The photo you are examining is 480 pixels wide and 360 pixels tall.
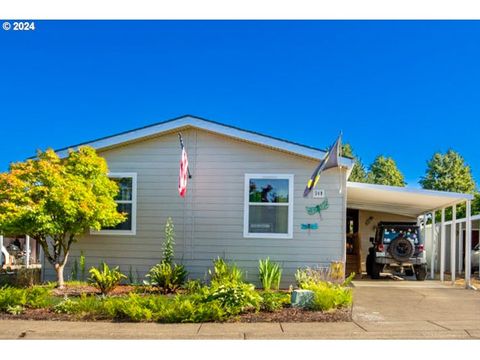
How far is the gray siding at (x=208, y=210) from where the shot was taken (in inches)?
505

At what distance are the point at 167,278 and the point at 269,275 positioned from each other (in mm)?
2291

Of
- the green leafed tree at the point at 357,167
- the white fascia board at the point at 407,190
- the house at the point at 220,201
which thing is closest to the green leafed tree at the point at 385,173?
the green leafed tree at the point at 357,167

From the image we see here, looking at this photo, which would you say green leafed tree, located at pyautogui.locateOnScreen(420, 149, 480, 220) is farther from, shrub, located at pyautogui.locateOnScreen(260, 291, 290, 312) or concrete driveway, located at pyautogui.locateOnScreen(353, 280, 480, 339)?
shrub, located at pyautogui.locateOnScreen(260, 291, 290, 312)

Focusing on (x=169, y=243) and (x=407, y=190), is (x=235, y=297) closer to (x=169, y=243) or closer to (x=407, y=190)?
(x=169, y=243)

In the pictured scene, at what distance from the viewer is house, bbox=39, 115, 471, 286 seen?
12.8m

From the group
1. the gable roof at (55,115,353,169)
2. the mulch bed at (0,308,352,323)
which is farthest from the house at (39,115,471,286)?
the mulch bed at (0,308,352,323)

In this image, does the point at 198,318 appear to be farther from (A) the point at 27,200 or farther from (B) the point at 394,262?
(B) the point at 394,262

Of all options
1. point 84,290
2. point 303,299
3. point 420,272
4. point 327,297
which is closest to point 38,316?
point 84,290

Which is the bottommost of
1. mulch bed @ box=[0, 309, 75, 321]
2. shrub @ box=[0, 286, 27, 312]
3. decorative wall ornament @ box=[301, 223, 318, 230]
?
A: mulch bed @ box=[0, 309, 75, 321]

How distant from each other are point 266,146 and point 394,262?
6.43 metres

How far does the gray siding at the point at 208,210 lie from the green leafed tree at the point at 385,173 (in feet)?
112

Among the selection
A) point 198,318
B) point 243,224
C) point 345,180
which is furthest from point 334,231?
point 198,318

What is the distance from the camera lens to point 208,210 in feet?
43.0

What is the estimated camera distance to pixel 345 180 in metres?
12.9
